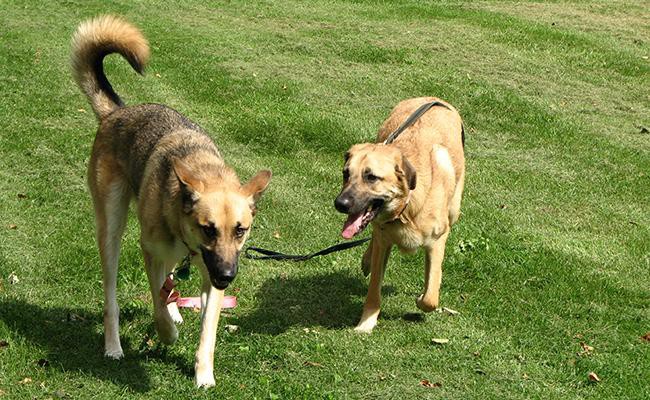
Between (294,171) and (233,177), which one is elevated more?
(233,177)

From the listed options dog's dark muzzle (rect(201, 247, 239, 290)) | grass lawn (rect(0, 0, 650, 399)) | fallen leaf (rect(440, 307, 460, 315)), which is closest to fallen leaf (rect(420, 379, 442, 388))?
grass lawn (rect(0, 0, 650, 399))

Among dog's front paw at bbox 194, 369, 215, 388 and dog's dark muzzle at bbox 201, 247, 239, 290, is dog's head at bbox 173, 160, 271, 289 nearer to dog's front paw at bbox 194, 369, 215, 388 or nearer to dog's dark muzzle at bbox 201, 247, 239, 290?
dog's dark muzzle at bbox 201, 247, 239, 290

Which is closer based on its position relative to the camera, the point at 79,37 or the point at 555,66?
the point at 79,37

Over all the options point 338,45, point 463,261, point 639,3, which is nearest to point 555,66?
point 338,45

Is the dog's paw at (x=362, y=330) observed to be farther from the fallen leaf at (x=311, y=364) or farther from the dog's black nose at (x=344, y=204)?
the dog's black nose at (x=344, y=204)

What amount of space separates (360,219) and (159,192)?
139 cm

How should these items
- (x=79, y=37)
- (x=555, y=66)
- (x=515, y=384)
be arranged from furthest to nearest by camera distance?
(x=555, y=66) → (x=79, y=37) → (x=515, y=384)

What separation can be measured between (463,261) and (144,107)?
308 cm

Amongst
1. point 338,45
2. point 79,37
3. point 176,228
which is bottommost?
point 338,45

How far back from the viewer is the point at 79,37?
22.1 ft

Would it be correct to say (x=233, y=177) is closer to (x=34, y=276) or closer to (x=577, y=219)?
(x=34, y=276)

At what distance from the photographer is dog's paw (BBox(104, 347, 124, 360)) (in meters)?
5.98

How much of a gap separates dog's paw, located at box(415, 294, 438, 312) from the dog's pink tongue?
949 millimetres

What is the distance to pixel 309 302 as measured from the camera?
7.24 m
